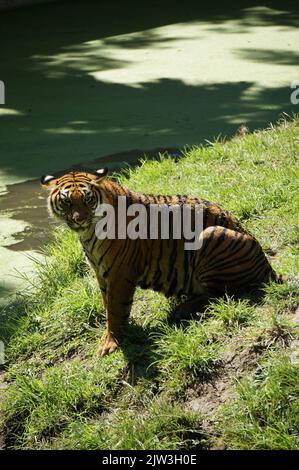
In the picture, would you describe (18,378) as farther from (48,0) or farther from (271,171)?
(48,0)

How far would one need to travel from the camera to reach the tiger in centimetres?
439

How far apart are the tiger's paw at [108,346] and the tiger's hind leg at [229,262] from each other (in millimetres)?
580

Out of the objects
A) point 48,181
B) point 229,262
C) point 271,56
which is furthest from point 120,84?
Result: point 229,262

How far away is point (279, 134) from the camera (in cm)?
692

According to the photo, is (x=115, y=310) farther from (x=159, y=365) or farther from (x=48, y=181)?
(x=48, y=181)

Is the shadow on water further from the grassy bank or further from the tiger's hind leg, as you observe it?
the tiger's hind leg

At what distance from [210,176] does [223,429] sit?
2.95 m

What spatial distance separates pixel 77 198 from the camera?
432 cm

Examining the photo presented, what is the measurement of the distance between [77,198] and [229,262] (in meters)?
0.87

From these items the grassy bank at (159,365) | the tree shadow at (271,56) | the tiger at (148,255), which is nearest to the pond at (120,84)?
the tree shadow at (271,56)

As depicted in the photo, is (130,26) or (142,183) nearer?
(142,183)

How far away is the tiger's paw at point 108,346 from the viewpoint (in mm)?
4562
